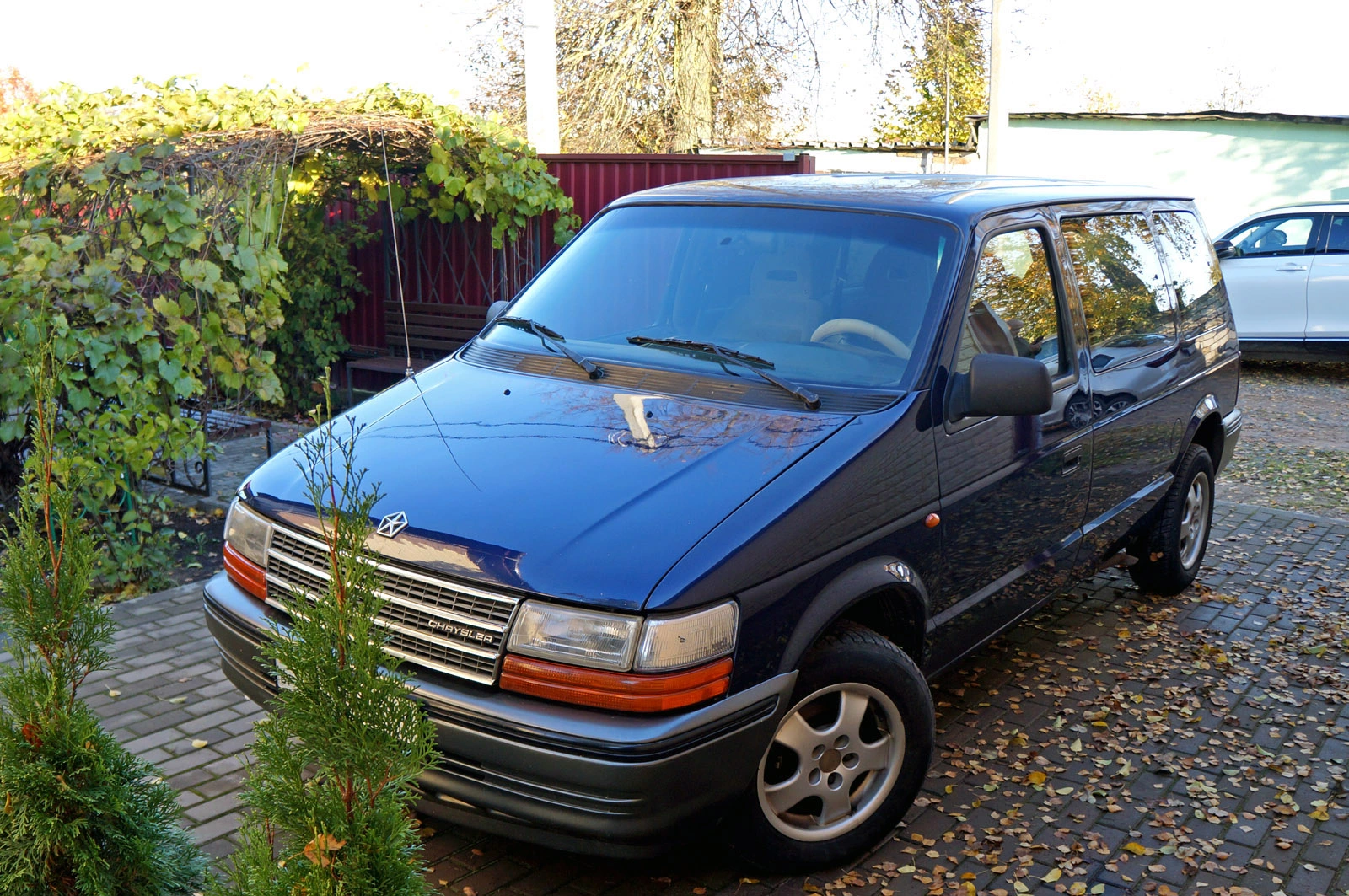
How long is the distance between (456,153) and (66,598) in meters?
7.37

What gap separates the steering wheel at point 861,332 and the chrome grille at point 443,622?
162cm

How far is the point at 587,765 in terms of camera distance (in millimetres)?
2785

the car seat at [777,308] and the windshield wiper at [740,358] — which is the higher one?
the car seat at [777,308]

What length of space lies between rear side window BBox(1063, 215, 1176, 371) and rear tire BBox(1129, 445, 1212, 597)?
825mm

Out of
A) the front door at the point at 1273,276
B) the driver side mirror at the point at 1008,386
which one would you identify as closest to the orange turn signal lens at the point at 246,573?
the driver side mirror at the point at 1008,386

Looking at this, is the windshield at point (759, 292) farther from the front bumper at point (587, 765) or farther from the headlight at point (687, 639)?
the front bumper at point (587, 765)

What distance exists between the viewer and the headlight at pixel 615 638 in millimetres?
2814

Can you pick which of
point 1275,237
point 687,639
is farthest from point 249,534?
point 1275,237

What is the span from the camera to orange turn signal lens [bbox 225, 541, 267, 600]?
A: 3520mm

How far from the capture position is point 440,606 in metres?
3.03

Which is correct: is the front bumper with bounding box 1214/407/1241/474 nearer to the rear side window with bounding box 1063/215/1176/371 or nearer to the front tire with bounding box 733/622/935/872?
the rear side window with bounding box 1063/215/1176/371

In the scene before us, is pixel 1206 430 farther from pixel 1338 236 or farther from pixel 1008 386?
pixel 1338 236

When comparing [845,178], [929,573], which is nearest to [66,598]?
[929,573]

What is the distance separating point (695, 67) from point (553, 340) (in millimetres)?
17191
